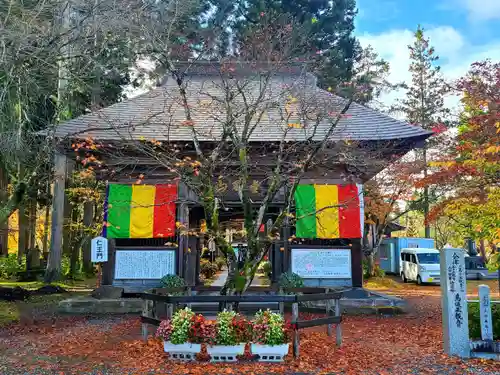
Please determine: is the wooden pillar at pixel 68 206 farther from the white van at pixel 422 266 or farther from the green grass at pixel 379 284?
the white van at pixel 422 266

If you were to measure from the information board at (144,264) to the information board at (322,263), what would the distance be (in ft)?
12.1

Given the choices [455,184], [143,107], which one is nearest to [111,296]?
[143,107]

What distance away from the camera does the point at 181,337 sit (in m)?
6.72

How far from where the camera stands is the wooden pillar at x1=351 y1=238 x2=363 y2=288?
43.1ft

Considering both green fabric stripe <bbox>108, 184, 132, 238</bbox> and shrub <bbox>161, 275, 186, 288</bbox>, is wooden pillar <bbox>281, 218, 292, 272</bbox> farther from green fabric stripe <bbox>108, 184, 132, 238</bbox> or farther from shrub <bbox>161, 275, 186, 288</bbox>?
green fabric stripe <bbox>108, 184, 132, 238</bbox>

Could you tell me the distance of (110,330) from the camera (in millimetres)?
9883

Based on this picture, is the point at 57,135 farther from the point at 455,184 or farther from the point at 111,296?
the point at 455,184

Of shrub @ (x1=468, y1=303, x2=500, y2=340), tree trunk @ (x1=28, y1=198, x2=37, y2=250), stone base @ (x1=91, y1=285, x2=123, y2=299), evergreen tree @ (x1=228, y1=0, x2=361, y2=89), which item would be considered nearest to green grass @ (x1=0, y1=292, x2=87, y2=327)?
stone base @ (x1=91, y1=285, x2=123, y2=299)

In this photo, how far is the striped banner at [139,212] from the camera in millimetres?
13117

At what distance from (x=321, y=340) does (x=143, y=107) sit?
9.77 m

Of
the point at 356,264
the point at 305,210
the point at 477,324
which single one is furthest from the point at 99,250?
the point at 477,324

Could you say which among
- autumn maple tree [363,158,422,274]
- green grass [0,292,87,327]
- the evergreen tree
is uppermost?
the evergreen tree

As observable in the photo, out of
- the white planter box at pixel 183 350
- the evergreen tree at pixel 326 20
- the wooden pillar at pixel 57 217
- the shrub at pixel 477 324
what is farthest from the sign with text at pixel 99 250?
the evergreen tree at pixel 326 20

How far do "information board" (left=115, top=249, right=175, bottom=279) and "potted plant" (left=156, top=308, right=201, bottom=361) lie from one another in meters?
6.31
